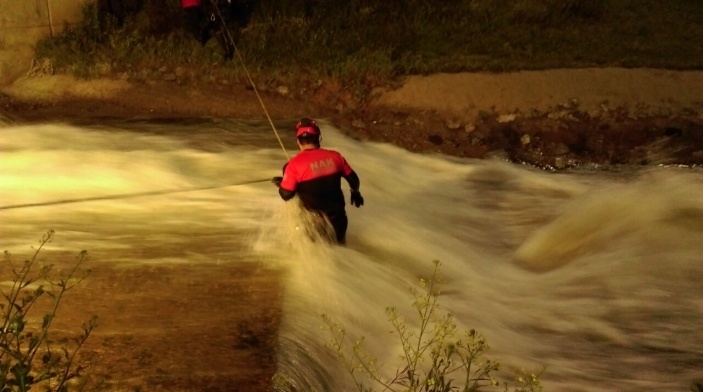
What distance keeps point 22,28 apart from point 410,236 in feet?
22.8

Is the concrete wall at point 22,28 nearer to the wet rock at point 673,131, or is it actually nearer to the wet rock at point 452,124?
the wet rock at point 452,124

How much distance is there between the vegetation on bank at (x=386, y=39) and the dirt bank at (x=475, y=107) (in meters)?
0.26

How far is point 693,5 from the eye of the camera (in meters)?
13.3

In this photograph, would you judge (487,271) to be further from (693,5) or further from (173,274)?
(693,5)

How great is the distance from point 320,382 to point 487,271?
2.69 meters

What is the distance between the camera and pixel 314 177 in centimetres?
558

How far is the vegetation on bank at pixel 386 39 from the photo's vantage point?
1071 centimetres

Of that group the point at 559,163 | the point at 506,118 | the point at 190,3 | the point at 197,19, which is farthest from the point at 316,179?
the point at 197,19

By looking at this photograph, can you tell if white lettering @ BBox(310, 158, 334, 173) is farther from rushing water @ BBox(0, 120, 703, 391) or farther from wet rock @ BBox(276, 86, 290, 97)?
wet rock @ BBox(276, 86, 290, 97)

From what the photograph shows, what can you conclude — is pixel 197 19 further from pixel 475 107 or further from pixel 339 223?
pixel 339 223

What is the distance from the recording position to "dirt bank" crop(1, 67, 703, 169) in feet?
31.0

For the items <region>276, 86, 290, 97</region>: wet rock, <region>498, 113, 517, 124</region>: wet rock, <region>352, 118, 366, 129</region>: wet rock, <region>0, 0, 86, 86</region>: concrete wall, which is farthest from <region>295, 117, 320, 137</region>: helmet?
<region>0, 0, 86, 86</region>: concrete wall

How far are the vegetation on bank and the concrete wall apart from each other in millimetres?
199

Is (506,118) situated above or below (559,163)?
above
